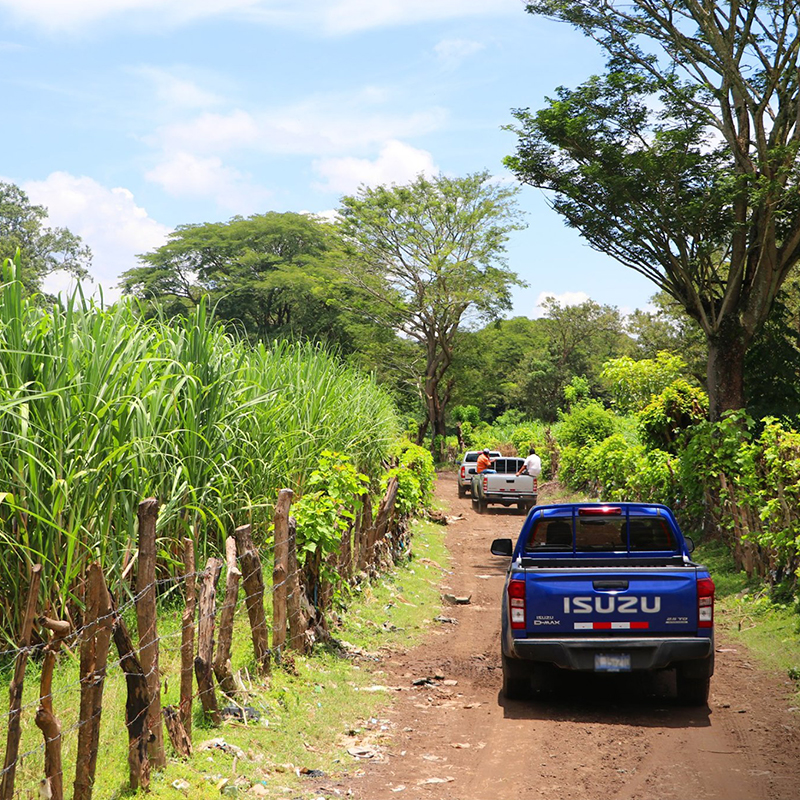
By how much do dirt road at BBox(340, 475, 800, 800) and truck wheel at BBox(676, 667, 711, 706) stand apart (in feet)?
0.32

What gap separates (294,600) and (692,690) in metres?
3.41

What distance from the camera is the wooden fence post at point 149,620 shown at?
16.6 ft

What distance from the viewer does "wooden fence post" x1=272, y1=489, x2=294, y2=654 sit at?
25.1ft

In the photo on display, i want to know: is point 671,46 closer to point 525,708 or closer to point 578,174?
point 578,174

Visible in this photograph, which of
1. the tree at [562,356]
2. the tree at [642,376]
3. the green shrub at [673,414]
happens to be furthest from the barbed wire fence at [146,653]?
the tree at [562,356]

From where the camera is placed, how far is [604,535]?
8.76 m

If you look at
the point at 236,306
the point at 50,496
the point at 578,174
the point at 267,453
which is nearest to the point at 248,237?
the point at 236,306

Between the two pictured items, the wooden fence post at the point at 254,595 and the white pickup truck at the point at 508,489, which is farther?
the white pickup truck at the point at 508,489

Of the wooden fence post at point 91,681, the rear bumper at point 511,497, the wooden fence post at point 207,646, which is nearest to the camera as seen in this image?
the wooden fence post at point 91,681

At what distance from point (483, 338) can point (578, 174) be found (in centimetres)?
3205

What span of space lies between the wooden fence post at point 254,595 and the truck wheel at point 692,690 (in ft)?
11.0

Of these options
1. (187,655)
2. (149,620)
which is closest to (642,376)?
(187,655)

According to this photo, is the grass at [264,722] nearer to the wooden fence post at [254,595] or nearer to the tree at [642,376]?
the wooden fence post at [254,595]

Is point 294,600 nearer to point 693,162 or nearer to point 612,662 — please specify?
point 612,662
